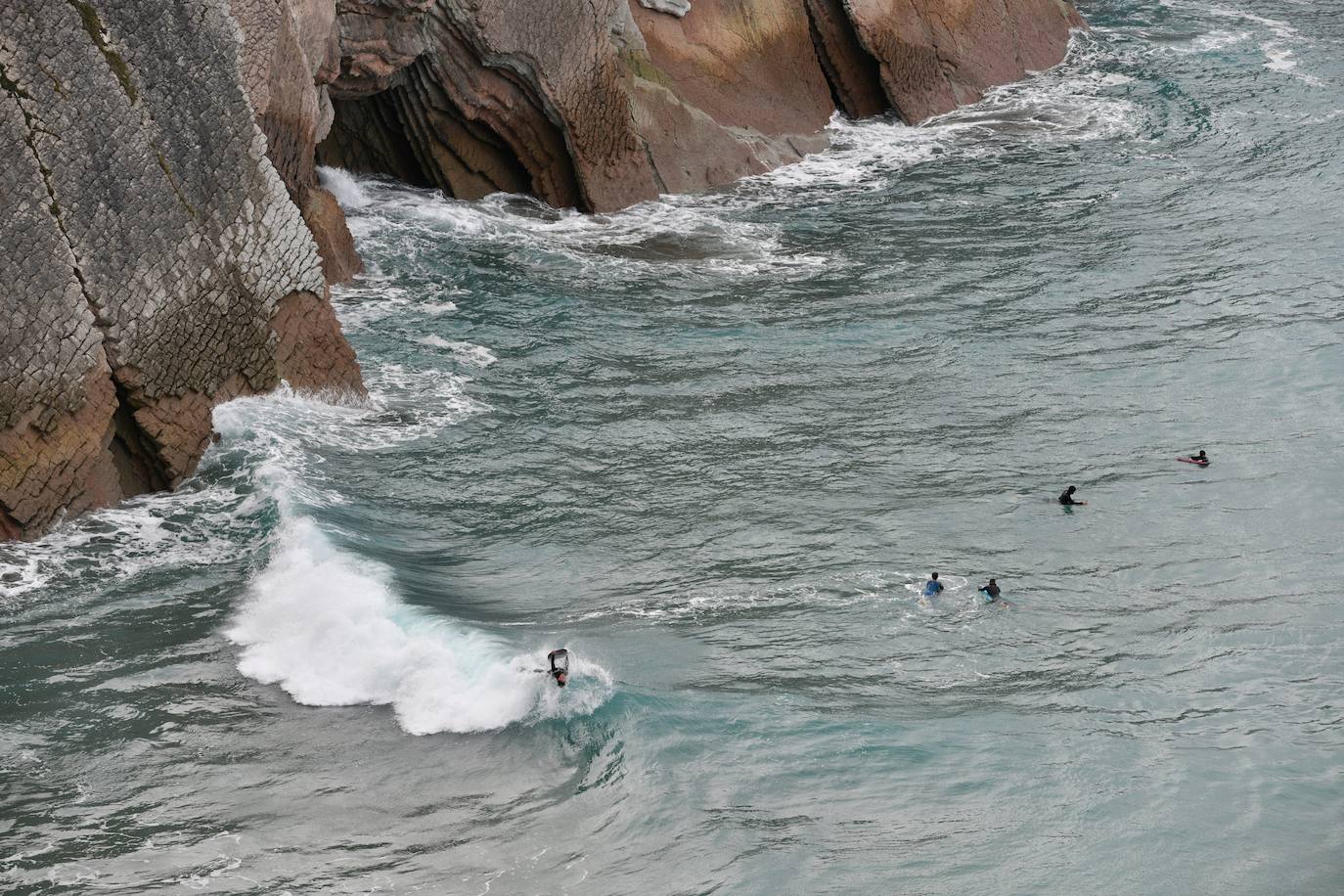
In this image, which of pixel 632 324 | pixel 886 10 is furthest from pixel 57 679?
pixel 886 10

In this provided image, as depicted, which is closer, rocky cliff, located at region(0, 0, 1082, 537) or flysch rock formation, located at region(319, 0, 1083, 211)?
rocky cliff, located at region(0, 0, 1082, 537)

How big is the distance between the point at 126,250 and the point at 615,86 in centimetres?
968

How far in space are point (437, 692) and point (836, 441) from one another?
5.81 m

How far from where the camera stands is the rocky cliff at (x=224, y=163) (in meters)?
13.8

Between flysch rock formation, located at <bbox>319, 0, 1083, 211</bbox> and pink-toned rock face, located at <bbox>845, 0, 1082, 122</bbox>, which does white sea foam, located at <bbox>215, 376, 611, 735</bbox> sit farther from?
pink-toned rock face, located at <bbox>845, 0, 1082, 122</bbox>

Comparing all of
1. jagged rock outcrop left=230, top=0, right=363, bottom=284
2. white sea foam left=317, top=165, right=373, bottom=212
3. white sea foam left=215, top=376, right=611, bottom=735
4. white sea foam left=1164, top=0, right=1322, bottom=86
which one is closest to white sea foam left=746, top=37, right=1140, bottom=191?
white sea foam left=1164, top=0, right=1322, bottom=86

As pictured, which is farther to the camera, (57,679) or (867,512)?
(867,512)

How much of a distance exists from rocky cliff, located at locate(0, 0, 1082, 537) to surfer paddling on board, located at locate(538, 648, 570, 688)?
4902mm

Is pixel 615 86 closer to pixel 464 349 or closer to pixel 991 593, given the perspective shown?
pixel 464 349

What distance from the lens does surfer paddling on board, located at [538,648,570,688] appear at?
12.0 meters

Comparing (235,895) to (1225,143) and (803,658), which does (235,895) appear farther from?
(1225,143)

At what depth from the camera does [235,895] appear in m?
10.2

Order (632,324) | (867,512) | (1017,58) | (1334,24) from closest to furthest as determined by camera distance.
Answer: (867,512), (632,324), (1017,58), (1334,24)

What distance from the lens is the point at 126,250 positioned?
14.5 m
